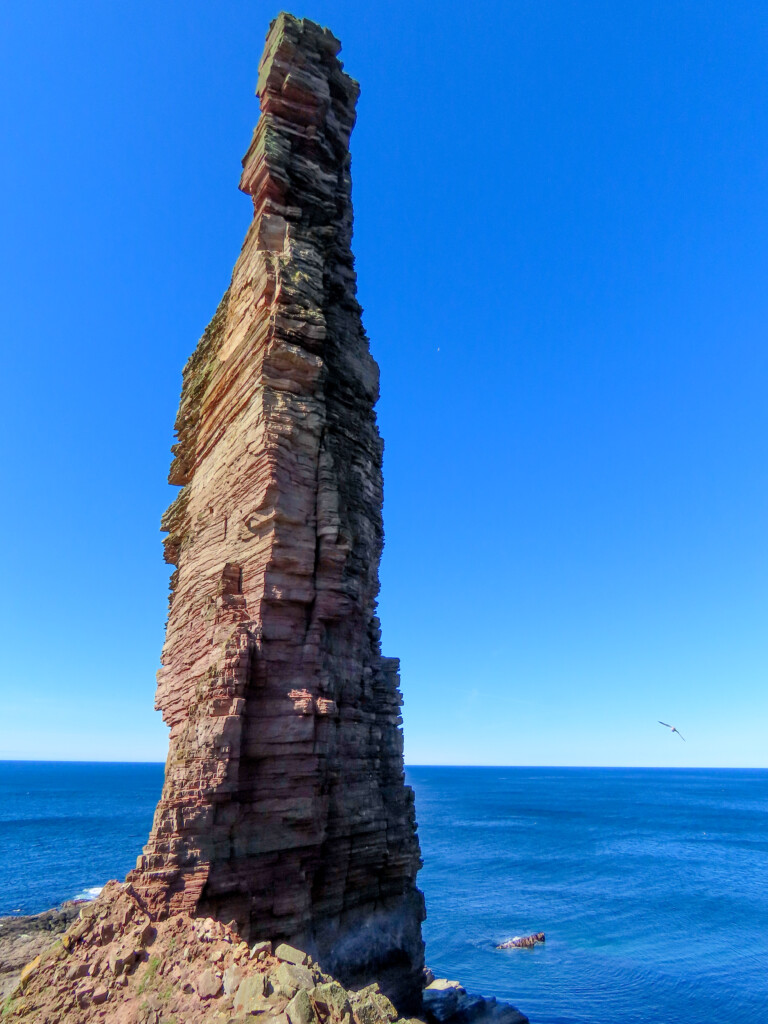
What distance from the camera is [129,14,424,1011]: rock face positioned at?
45.5ft

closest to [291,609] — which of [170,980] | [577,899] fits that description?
[170,980]

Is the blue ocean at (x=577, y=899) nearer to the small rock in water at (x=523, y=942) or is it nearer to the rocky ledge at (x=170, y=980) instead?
the small rock in water at (x=523, y=942)

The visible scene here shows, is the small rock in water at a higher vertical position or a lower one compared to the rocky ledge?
lower

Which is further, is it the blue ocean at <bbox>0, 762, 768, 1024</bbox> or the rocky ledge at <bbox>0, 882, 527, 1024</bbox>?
the blue ocean at <bbox>0, 762, 768, 1024</bbox>

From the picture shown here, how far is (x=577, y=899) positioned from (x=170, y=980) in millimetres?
53641

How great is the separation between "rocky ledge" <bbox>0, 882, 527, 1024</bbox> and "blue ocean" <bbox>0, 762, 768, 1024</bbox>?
26643 millimetres

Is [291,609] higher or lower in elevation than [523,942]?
higher

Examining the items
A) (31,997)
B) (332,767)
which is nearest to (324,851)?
(332,767)

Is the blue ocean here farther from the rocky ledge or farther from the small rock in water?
the rocky ledge

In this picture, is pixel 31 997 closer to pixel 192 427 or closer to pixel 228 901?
pixel 228 901

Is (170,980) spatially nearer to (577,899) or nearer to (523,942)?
(523,942)

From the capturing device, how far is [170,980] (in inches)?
456

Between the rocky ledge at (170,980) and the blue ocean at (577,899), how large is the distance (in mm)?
26643

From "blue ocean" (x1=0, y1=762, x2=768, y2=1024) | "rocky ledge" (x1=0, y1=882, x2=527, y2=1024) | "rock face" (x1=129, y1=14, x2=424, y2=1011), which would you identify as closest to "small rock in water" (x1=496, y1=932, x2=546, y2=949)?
"blue ocean" (x1=0, y1=762, x2=768, y2=1024)
